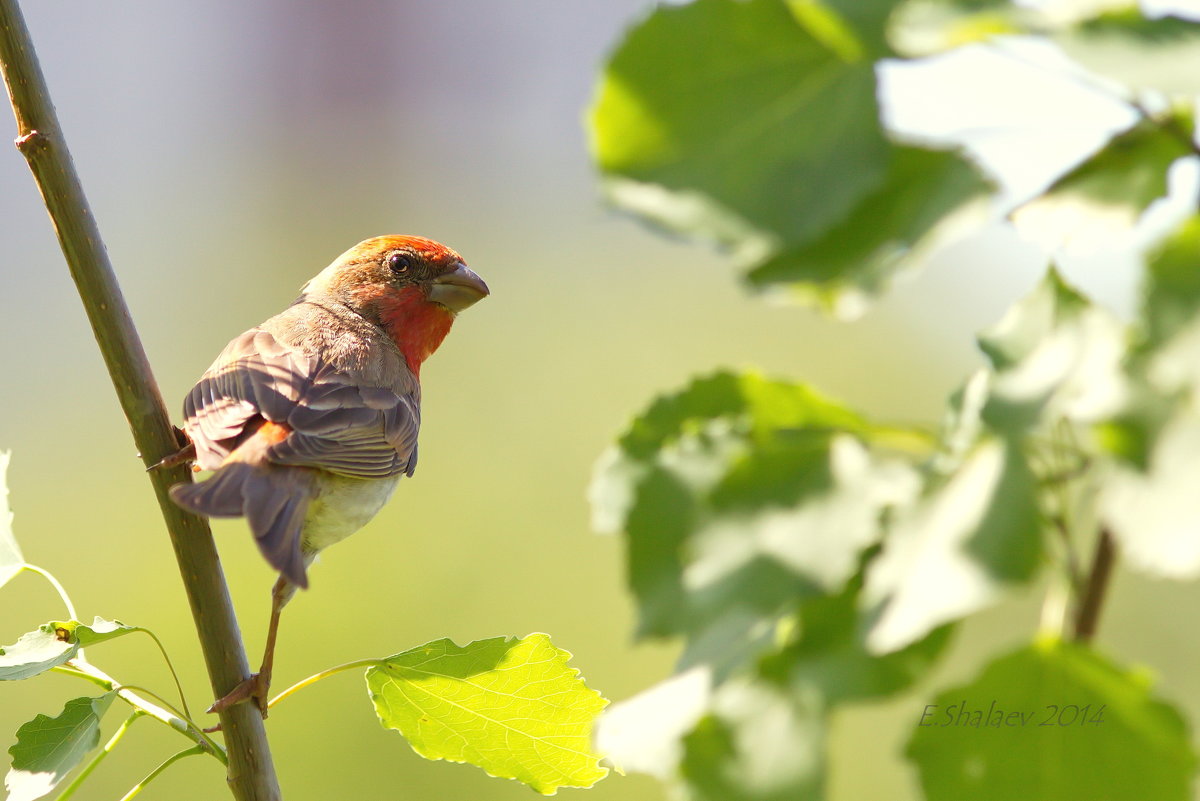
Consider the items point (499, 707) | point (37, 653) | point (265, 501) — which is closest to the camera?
point (37, 653)

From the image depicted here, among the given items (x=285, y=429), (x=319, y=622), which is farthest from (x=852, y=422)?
(x=319, y=622)

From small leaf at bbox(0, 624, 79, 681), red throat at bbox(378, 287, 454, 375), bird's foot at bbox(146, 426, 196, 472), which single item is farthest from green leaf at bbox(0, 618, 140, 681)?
red throat at bbox(378, 287, 454, 375)

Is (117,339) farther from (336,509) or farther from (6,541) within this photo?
(336,509)

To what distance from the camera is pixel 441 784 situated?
28.9ft

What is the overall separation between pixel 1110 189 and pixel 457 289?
9.80ft

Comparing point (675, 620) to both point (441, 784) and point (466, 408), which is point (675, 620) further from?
point (466, 408)

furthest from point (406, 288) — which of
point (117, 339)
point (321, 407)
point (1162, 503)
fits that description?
point (1162, 503)

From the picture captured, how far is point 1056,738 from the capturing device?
0.59 meters

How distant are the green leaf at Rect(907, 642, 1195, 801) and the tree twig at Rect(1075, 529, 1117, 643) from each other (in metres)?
0.02

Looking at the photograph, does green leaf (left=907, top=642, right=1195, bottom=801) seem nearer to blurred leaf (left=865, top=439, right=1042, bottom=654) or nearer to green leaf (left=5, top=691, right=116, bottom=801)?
blurred leaf (left=865, top=439, right=1042, bottom=654)

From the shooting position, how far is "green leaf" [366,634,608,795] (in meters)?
1.54

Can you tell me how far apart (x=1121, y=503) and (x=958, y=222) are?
7.4 inches

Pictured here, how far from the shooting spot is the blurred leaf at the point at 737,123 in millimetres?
629

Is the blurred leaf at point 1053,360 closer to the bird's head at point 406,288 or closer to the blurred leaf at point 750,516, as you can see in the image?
the blurred leaf at point 750,516
